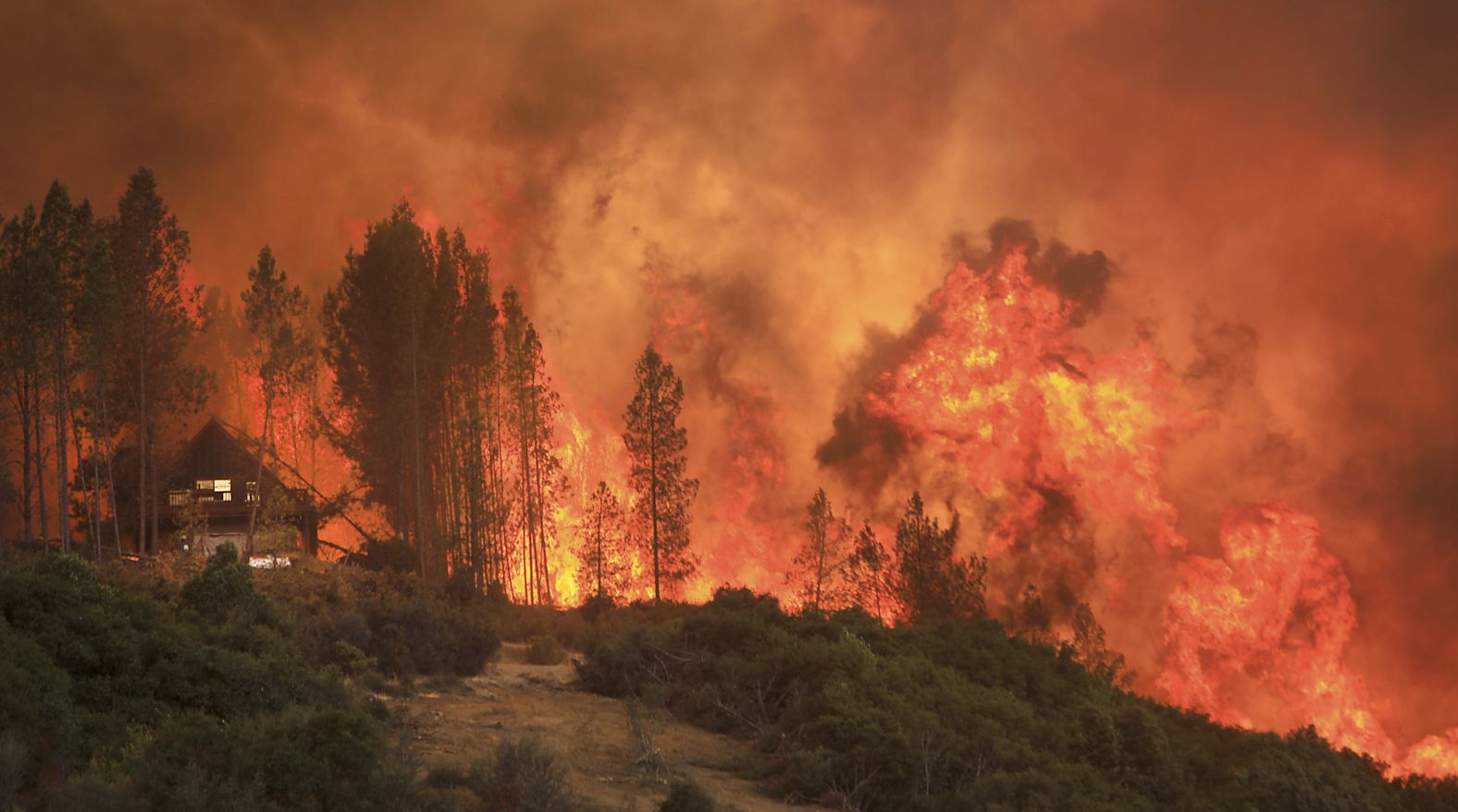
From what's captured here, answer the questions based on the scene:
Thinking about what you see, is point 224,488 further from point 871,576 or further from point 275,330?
point 871,576

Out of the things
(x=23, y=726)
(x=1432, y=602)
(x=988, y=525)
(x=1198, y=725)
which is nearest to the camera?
(x=23, y=726)

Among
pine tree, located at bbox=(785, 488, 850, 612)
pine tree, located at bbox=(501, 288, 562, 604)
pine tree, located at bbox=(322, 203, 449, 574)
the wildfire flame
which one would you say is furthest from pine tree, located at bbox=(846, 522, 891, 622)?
pine tree, located at bbox=(501, 288, 562, 604)

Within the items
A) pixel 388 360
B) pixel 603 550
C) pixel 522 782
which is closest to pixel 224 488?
pixel 388 360

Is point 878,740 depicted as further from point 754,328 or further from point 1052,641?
point 754,328

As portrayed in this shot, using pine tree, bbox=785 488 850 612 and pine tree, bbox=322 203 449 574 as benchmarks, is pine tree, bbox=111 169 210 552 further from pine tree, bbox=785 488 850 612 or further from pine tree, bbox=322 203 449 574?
pine tree, bbox=785 488 850 612

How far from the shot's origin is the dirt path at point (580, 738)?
57.9 feet

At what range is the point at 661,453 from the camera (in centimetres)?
4769

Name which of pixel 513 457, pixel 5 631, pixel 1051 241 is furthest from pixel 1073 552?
pixel 5 631

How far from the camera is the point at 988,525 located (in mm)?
50594

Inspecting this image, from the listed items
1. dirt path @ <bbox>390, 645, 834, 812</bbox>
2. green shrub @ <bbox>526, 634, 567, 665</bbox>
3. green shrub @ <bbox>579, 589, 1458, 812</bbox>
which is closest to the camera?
dirt path @ <bbox>390, 645, 834, 812</bbox>

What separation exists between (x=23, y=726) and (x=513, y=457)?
42.8 m

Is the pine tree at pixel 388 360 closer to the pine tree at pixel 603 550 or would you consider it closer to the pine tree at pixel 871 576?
the pine tree at pixel 603 550

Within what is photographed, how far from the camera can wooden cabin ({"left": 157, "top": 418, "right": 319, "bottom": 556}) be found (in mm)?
47500

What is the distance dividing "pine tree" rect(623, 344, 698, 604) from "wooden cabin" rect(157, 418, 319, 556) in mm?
14025
